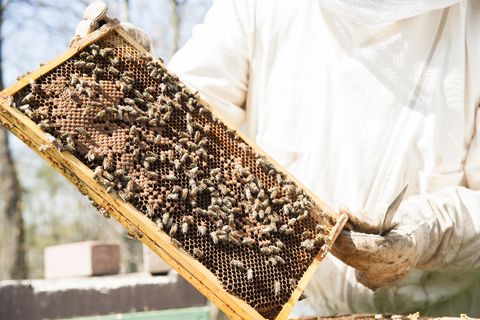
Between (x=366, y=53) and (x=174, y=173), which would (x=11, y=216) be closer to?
(x=366, y=53)

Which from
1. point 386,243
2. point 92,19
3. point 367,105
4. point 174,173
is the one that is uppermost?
point 92,19

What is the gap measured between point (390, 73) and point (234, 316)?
156cm

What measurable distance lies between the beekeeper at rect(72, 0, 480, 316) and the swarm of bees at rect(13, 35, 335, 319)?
0.43m

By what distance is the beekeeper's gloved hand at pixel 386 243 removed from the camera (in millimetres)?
2533

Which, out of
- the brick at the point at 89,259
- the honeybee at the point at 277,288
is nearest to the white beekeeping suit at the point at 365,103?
the honeybee at the point at 277,288

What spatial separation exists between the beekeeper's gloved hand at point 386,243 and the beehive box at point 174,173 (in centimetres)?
10

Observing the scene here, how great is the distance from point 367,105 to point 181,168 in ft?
3.62

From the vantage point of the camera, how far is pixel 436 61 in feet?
10.3

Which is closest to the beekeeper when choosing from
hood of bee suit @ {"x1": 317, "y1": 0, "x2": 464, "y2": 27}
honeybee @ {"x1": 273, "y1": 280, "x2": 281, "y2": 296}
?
hood of bee suit @ {"x1": 317, "y1": 0, "x2": 464, "y2": 27}

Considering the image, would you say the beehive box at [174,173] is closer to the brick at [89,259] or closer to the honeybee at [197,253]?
the honeybee at [197,253]

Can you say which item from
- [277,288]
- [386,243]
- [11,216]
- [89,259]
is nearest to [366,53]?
[386,243]

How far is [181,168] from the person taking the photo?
244 centimetres

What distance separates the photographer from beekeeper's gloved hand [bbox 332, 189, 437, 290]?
253 centimetres

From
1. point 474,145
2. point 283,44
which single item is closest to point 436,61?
point 474,145
